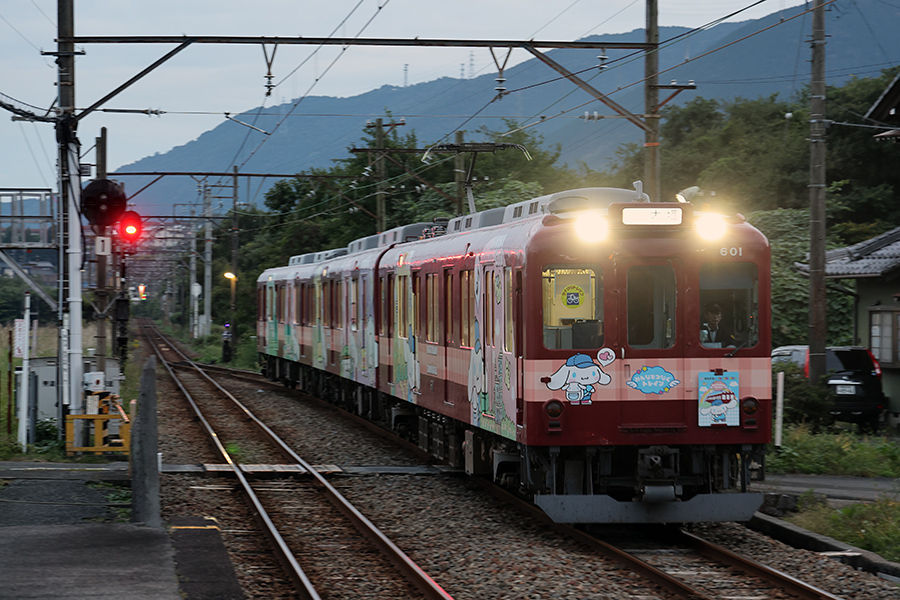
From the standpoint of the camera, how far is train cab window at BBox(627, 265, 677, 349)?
10180 mm

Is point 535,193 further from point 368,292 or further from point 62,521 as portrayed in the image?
point 62,521

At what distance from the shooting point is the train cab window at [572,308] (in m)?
10.0

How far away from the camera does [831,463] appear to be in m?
13.6

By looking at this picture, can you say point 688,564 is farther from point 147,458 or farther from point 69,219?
point 69,219

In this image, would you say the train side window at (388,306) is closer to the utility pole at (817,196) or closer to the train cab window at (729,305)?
the utility pole at (817,196)

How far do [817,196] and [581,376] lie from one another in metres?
7.60

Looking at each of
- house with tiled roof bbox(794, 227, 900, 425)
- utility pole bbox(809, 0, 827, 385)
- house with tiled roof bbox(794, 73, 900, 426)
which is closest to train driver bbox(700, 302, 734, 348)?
utility pole bbox(809, 0, 827, 385)

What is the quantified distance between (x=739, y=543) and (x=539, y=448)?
6.11 feet

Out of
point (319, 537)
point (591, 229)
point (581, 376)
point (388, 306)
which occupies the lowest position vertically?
point (319, 537)

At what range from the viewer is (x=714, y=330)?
1029 cm

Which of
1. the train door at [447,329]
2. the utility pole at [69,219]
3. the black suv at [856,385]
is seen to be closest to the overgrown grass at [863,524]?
the train door at [447,329]

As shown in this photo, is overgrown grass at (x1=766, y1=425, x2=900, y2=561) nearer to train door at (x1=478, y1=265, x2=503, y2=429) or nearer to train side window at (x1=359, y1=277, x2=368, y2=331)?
train door at (x1=478, y1=265, x2=503, y2=429)

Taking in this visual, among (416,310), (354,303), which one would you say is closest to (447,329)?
(416,310)

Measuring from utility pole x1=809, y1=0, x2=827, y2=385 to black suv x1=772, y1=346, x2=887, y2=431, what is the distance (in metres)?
2.43
